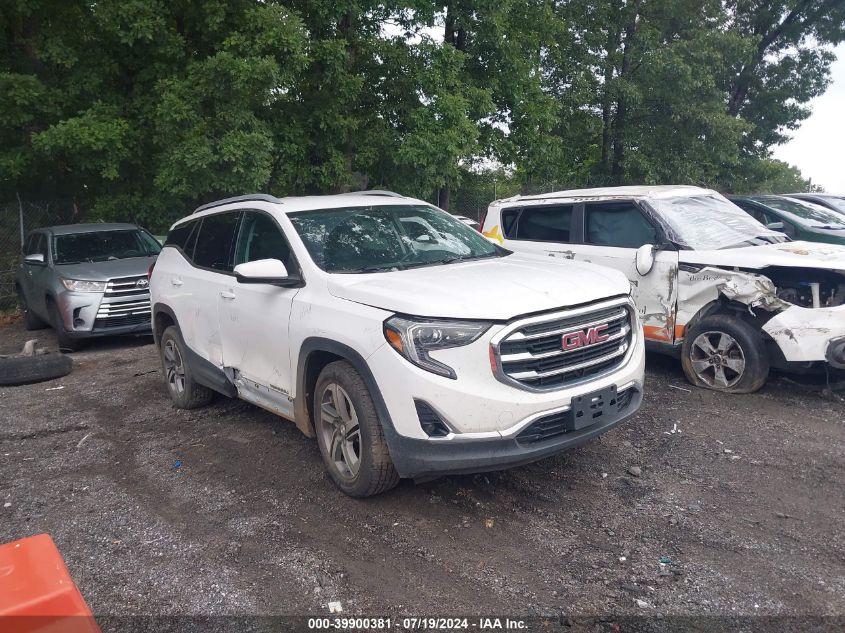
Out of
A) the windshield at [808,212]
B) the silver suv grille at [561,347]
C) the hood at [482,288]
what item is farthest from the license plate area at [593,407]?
the windshield at [808,212]

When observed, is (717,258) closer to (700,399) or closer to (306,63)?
(700,399)

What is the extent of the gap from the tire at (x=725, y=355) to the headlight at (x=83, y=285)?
7.42 m

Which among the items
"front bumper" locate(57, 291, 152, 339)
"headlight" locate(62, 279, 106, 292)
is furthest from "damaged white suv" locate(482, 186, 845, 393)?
"headlight" locate(62, 279, 106, 292)

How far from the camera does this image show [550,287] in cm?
384

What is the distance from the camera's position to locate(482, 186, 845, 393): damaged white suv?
5.48 meters

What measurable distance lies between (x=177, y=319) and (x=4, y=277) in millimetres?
9249

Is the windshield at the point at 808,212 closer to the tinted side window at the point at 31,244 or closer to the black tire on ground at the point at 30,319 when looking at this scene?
the tinted side window at the point at 31,244

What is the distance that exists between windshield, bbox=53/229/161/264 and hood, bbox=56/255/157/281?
0.23 m

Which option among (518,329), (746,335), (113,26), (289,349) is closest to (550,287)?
(518,329)

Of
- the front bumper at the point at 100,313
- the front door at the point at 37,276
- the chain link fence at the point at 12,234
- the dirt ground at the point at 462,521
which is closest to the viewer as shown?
the dirt ground at the point at 462,521

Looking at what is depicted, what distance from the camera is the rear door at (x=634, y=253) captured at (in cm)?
624

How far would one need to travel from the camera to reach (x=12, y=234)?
1303 cm

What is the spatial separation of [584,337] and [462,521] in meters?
1.25

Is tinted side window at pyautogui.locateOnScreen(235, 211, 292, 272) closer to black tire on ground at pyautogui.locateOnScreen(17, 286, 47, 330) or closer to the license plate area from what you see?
the license plate area
